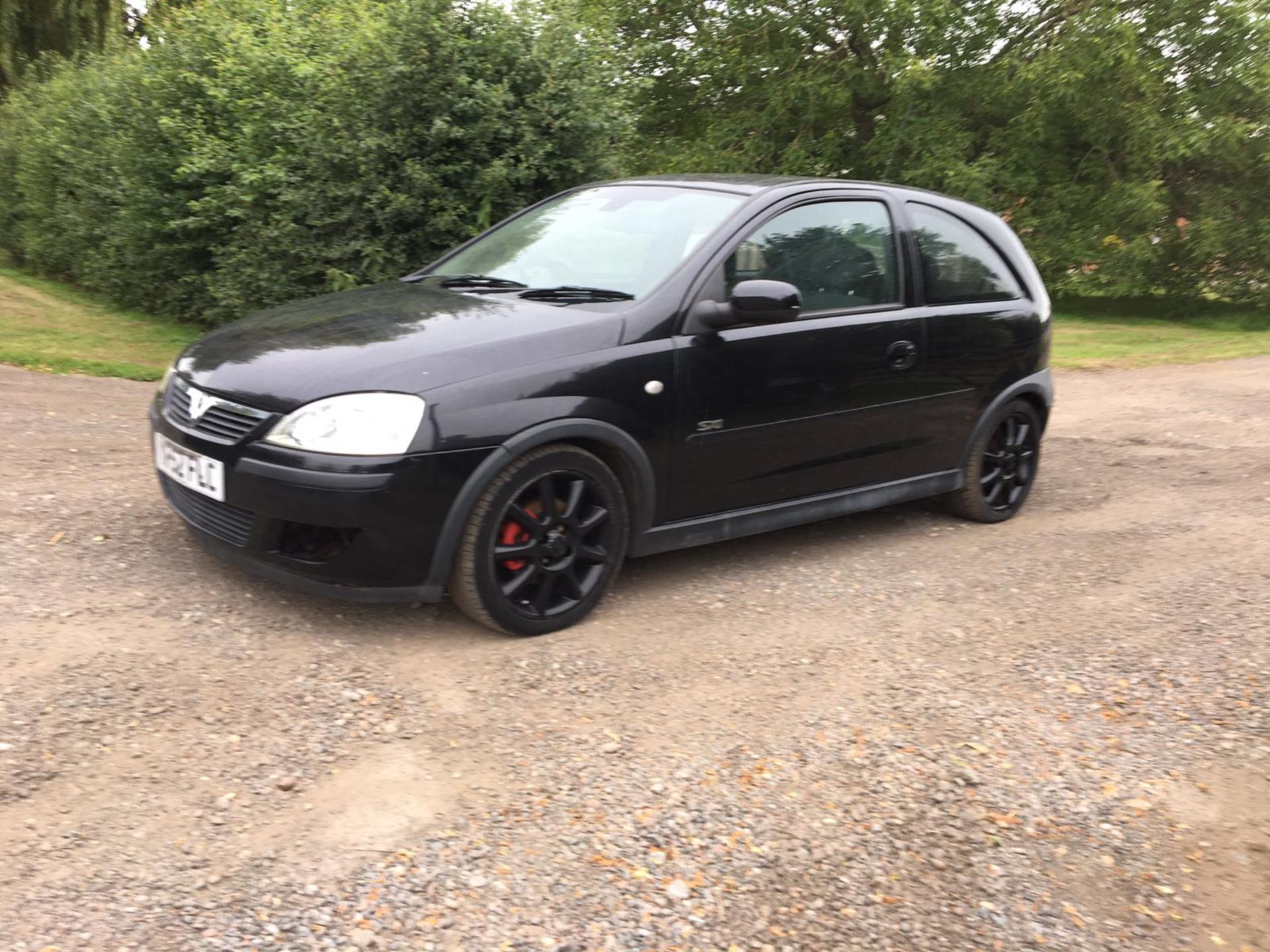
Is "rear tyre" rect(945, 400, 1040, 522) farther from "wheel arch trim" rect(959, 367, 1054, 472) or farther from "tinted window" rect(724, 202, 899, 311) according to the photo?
"tinted window" rect(724, 202, 899, 311)

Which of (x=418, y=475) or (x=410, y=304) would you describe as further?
(x=410, y=304)

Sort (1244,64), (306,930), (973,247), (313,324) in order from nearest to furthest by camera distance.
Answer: (306,930), (313,324), (973,247), (1244,64)

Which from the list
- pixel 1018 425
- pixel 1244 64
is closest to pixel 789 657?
pixel 1018 425

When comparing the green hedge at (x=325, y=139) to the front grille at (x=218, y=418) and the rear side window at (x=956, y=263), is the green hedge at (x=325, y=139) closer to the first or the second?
the rear side window at (x=956, y=263)

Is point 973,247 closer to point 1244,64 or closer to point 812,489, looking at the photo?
point 812,489

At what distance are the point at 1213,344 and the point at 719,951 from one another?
15.1m

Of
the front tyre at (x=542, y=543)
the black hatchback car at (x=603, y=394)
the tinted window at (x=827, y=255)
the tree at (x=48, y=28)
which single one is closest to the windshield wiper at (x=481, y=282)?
→ the black hatchback car at (x=603, y=394)

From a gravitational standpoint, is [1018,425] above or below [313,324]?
below

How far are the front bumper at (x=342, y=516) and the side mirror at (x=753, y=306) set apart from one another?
120cm

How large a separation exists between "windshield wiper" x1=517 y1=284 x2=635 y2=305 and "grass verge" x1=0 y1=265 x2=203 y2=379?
5.97 metres

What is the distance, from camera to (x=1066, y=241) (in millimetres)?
18234

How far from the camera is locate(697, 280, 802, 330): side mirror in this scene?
4562 mm

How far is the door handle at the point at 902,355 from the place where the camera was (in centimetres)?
530

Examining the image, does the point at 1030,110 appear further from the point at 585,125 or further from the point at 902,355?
the point at 902,355
